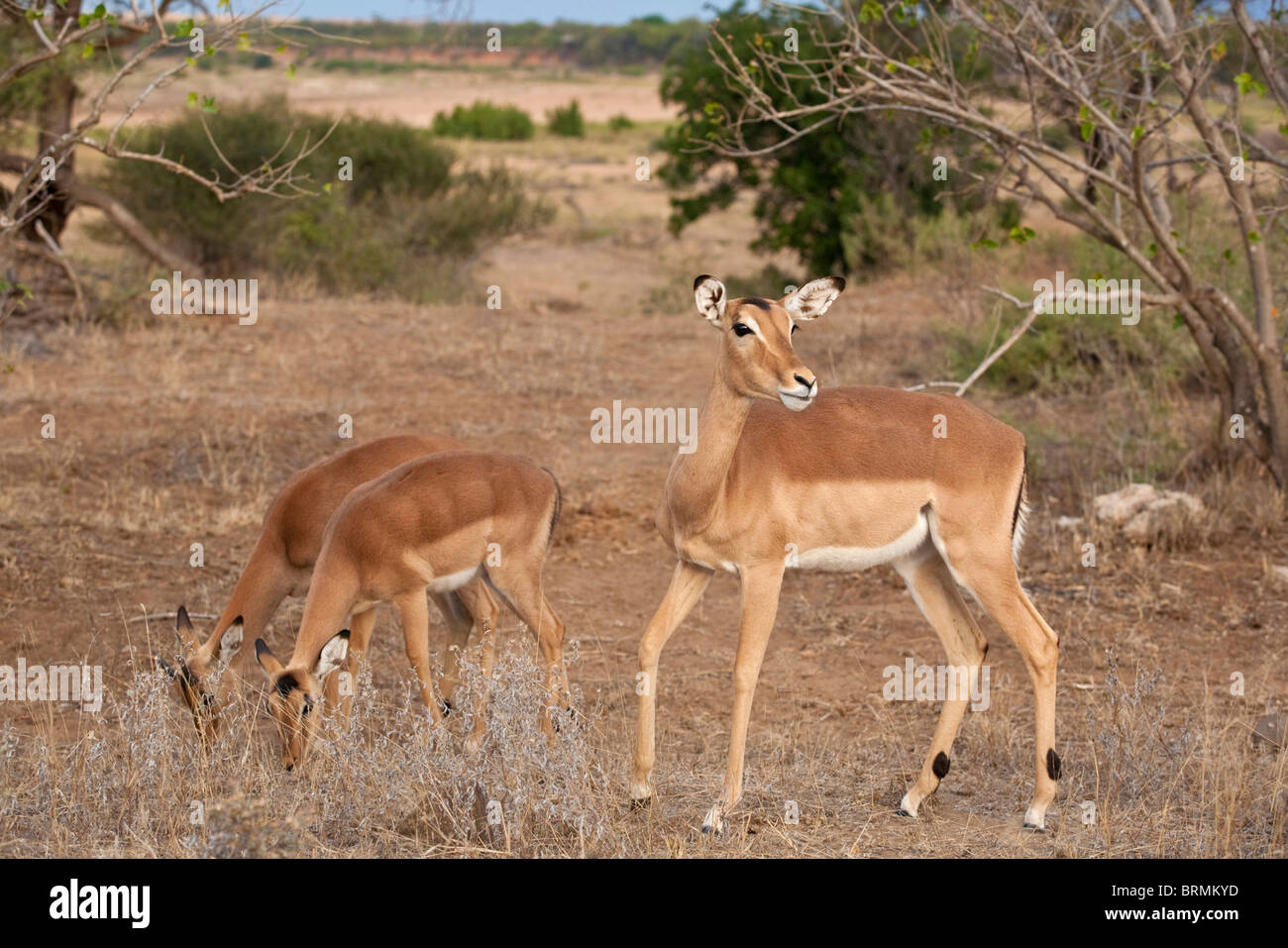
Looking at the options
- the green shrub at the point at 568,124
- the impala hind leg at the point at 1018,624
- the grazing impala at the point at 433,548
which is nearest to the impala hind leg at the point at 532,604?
the grazing impala at the point at 433,548

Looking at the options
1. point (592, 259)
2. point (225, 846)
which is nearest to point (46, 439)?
point (225, 846)

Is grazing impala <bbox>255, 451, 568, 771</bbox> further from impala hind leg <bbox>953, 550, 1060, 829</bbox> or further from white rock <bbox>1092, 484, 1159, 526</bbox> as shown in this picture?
white rock <bbox>1092, 484, 1159, 526</bbox>

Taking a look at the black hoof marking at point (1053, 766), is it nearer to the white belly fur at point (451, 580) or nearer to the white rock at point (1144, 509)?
the white belly fur at point (451, 580)

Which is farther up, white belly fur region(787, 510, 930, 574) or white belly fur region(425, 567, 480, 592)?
white belly fur region(787, 510, 930, 574)

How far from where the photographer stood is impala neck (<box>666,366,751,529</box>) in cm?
521

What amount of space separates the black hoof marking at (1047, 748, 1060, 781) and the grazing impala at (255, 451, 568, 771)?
1899 mm

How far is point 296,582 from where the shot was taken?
22.1ft

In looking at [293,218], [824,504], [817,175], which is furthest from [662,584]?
[817,175]

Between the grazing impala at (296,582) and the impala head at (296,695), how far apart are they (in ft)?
0.61

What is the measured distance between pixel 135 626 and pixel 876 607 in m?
3.97

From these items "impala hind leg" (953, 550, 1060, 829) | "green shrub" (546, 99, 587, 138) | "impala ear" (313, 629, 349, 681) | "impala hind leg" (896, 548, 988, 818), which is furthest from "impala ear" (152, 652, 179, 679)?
"green shrub" (546, 99, 587, 138)

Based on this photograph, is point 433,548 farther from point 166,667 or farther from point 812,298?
point 812,298

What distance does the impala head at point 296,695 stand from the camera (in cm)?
550

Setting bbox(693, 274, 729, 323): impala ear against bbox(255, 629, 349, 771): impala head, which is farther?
bbox(255, 629, 349, 771): impala head
